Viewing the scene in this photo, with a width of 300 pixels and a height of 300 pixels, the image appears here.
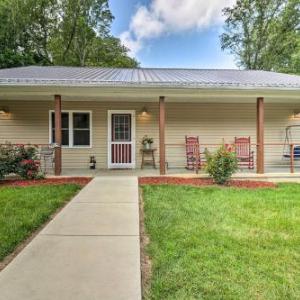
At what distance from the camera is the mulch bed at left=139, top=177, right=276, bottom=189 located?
22.8 feet

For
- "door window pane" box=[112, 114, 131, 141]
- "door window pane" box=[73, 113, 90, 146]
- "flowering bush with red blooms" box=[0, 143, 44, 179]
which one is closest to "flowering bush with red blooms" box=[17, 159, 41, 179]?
"flowering bush with red blooms" box=[0, 143, 44, 179]

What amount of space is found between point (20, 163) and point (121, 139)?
3.43m

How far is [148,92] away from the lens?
7.95 meters

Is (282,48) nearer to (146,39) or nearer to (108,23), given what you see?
(146,39)

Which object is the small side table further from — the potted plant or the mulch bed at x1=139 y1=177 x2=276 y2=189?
the mulch bed at x1=139 y1=177 x2=276 y2=189

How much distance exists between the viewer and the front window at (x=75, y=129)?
9781 mm

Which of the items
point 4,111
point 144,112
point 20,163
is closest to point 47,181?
point 20,163

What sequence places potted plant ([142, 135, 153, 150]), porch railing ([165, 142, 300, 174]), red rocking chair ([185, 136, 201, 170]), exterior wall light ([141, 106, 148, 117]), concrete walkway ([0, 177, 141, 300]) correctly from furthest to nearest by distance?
porch railing ([165, 142, 300, 174]), exterior wall light ([141, 106, 148, 117]), potted plant ([142, 135, 153, 150]), red rocking chair ([185, 136, 201, 170]), concrete walkway ([0, 177, 141, 300])

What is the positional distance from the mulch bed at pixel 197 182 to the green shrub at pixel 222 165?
0.21m

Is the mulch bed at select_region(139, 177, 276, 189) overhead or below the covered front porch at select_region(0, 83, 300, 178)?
below

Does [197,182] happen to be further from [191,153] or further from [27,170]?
[27,170]

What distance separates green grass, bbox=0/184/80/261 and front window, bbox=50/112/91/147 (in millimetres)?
3406

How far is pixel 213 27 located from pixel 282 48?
589 centimetres

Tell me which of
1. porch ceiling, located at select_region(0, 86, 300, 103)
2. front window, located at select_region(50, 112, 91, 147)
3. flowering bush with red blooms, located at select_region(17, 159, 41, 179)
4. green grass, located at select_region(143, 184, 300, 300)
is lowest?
green grass, located at select_region(143, 184, 300, 300)
